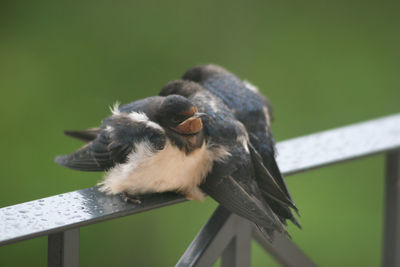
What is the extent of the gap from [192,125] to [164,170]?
12 centimetres

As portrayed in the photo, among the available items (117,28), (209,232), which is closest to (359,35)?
(117,28)

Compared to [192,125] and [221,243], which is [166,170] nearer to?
[192,125]

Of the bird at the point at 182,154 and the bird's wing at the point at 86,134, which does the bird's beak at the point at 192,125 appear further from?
the bird's wing at the point at 86,134

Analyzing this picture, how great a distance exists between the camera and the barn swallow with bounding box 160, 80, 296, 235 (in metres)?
1.53

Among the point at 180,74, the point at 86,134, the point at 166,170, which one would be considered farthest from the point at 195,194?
the point at 180,74

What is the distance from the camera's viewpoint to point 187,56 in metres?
3.91

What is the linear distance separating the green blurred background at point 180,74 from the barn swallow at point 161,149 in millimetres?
1029

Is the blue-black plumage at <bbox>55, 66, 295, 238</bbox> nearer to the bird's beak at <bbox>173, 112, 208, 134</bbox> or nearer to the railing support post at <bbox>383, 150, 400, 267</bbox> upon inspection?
the bird's beak at <bbox>173, 112, 208, 134</bbox>

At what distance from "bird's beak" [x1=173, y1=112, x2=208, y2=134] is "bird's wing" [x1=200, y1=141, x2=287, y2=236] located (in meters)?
0.10

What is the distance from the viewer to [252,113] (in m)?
1.95

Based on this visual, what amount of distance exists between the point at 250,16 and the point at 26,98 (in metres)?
1.45

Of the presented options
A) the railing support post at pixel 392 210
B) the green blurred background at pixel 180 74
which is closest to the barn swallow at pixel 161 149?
the railing support post at pixel 392 210

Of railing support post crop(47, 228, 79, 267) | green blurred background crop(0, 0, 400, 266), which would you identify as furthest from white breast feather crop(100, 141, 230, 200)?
green blurred background crop(0, 0, 400, 266)

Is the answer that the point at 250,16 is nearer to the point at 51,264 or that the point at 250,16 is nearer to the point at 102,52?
the point at 102,52
